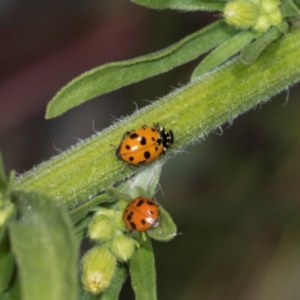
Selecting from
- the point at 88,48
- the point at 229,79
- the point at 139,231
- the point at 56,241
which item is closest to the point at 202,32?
the point at 229,79

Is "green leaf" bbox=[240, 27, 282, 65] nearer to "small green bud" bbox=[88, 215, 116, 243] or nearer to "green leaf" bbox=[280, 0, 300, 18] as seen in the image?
"green leaf" bbox=[280, 0, 300, 18]

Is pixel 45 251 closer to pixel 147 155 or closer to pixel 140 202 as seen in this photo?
pixel 140 202

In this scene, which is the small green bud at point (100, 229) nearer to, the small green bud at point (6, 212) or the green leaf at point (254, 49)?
the small green bud at point (6, 212)

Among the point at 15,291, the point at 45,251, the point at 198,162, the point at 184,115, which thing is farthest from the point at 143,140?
the point at 198,162

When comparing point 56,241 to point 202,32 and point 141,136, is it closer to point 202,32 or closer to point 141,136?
point 141,136

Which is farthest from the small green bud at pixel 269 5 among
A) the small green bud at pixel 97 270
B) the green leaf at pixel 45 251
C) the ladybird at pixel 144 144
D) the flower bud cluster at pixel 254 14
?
the green leaf at pixel 45 251

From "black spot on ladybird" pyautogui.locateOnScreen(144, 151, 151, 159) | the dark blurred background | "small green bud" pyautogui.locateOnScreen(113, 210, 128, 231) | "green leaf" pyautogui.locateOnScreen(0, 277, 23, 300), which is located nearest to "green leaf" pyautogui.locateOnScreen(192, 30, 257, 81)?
"black spot on ladybird" pyautogui.locateOnScreen(144, 151, 151, 159)
